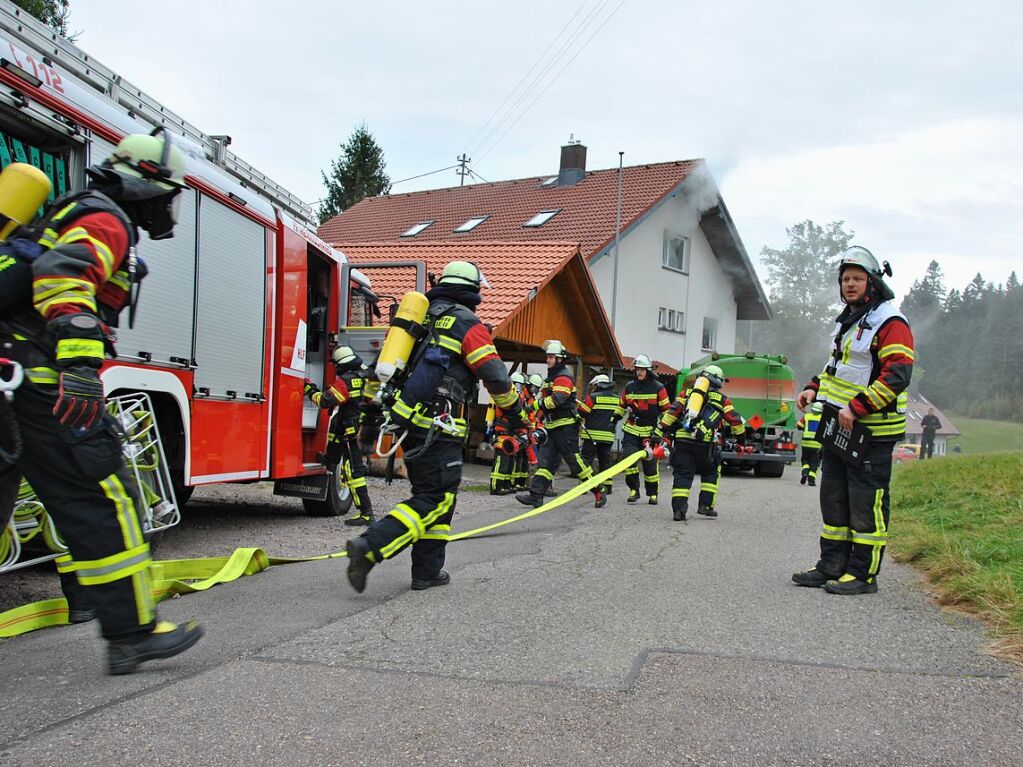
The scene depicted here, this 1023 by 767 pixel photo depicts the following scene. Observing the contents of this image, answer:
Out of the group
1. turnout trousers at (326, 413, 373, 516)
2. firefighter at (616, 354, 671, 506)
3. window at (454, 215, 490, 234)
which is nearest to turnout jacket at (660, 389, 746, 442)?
firefighter at (616, 354, 671, 506)

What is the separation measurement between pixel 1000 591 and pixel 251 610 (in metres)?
3.88

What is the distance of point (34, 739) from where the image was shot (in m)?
2.72

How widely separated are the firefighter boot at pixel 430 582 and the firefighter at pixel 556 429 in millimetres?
5446

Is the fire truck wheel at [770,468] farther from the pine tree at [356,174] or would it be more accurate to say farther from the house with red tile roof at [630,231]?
the pine tree at [356,174]

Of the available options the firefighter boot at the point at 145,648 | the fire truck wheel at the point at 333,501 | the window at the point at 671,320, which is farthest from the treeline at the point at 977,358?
the firefighter boot at the point at 145,648

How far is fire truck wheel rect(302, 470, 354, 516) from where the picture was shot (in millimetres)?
9008

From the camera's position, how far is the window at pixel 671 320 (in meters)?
26.5

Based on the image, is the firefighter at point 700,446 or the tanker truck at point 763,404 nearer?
the firefighter at point 700,446

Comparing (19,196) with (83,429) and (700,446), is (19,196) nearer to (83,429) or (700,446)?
(83,429)

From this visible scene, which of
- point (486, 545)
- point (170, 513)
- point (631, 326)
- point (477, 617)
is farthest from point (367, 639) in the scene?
point (631, 326)

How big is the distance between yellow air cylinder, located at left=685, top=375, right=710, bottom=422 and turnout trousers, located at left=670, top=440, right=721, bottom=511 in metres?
0.34

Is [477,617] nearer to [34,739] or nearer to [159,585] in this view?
[159,585]

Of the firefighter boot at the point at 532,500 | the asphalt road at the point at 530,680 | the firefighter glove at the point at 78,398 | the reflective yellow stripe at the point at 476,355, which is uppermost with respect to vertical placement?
the reflective yellow stripe at the point at 476,355

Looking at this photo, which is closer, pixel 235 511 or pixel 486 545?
pixel 486 545
